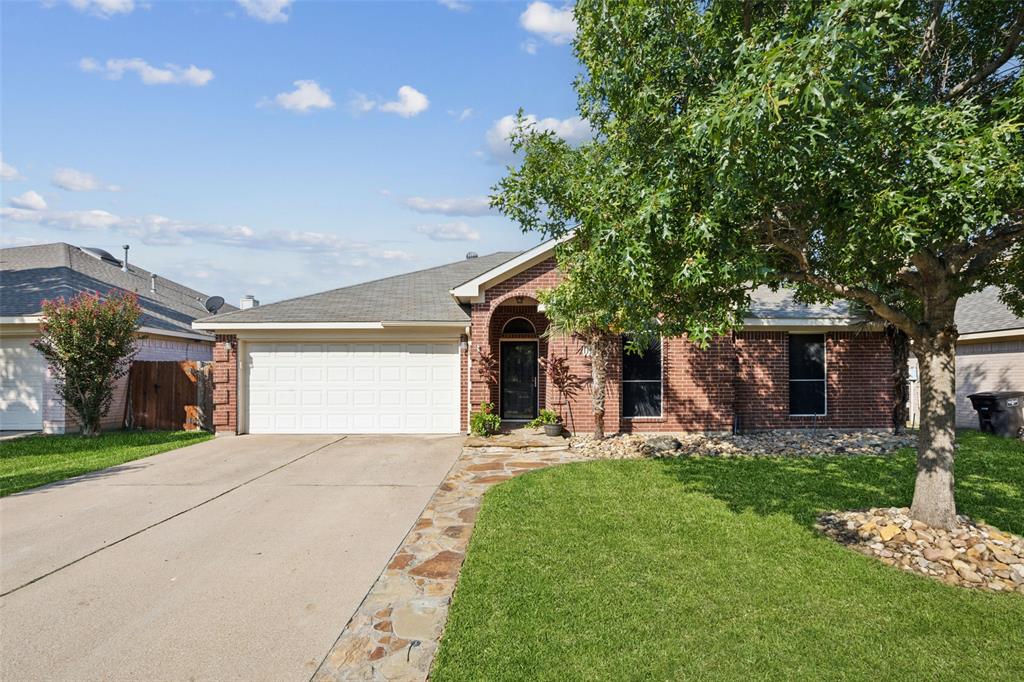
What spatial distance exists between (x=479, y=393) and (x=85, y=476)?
7.26 m

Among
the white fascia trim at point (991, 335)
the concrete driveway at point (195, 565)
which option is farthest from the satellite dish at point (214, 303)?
the white fascia trim at point (991, 335)

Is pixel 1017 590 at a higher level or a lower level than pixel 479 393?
lower

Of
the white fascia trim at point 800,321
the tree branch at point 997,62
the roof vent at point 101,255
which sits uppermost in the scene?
the roof vent at point 101,255

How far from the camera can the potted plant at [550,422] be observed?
479 inches

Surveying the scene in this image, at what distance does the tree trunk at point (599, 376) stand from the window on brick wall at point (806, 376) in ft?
17.0

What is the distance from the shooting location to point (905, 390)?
13.5 m

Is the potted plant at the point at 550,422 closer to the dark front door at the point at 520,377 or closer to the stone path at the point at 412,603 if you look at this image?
the dark front door at the point at 520,377

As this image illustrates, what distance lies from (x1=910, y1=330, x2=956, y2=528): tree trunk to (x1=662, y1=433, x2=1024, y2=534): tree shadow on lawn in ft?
3.59

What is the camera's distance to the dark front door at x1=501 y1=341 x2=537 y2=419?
14250 mm

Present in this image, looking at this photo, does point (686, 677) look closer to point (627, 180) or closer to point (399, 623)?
point (399, 623)

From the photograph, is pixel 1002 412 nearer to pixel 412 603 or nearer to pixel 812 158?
pixel 812 158

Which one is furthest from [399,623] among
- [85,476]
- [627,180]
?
[85,476]

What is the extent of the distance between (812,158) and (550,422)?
348 inches

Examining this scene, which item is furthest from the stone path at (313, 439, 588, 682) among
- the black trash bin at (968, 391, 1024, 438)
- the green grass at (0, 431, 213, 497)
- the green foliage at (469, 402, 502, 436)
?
the black trash bin at (968, 391, 1024, 438)
